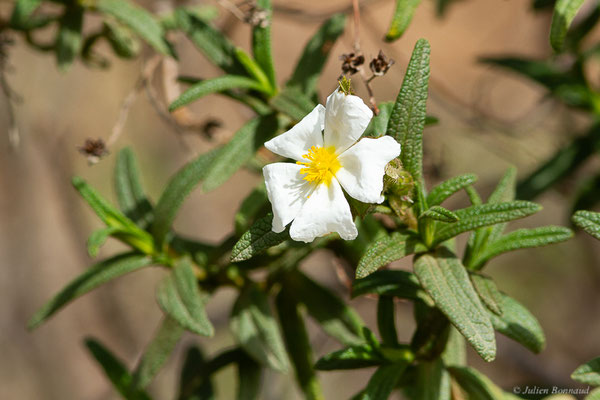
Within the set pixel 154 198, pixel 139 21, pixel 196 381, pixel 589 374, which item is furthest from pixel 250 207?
pixel 154 198

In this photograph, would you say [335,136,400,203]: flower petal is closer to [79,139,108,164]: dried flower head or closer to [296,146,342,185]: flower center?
[296,146,342,185]: flower center

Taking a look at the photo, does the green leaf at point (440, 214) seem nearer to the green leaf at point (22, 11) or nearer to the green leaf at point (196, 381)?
the green leaf at point (196, 381)

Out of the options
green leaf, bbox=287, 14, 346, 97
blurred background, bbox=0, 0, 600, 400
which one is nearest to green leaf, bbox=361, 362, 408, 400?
green leaf, bbox=287, 14, 346, 97

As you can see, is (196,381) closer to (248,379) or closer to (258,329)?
(248,379)

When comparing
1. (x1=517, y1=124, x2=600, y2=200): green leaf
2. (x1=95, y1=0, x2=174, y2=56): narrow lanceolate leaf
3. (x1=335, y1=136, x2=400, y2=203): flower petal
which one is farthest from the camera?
(x1=517, y1=124, x2=600, y2=200): green leaf

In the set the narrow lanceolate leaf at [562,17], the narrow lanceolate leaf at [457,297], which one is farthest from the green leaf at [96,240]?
the narrow lanceolate leaf at [562,17]

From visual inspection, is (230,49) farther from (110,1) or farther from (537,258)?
(537,258)
